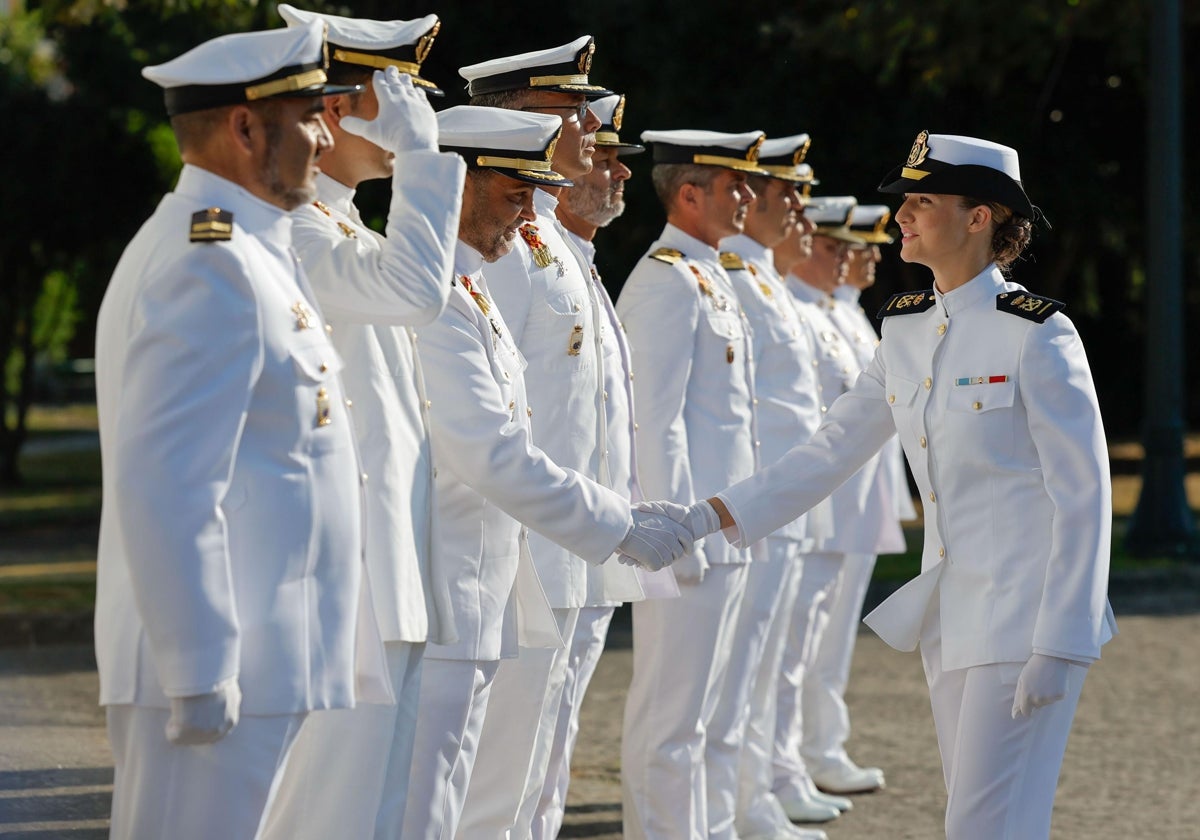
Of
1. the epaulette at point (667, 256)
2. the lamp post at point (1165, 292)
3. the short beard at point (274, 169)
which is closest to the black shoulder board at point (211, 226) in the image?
the short beard at point (274, 169)

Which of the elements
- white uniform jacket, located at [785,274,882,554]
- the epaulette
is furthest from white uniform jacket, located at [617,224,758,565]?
white uniform jacket, located at [785,274,882,554]

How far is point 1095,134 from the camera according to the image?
17.5 meters

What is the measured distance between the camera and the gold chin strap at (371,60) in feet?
12.5

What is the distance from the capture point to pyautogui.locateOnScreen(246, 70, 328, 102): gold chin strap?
3.18m

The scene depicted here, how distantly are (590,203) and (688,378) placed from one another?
658 millimetres

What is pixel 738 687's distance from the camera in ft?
19.8

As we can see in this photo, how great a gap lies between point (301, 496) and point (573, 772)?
13.9ft

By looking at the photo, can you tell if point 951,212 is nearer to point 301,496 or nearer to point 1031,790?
point 1031,790

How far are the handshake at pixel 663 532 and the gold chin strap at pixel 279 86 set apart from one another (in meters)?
1.49

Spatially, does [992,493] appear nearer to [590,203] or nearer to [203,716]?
[590,203]

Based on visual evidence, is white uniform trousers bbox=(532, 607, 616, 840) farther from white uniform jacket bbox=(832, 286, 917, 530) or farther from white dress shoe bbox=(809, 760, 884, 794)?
white uniform jacket bbox=(832, 286, 917, 530)

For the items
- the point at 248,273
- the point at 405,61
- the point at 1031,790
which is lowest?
the point at 1031,790

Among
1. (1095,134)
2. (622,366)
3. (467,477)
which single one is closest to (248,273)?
(467,477)

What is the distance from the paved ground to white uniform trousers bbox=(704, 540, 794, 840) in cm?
56
